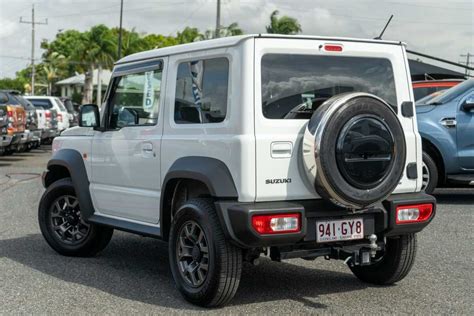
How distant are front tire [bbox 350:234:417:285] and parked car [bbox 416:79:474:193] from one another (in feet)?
15.1

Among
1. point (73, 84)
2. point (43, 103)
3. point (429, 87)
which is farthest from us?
point (73, 84)

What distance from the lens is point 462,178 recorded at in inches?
412

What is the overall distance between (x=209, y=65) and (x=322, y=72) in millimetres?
852

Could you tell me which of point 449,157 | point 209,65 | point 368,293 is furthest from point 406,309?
point 449,157

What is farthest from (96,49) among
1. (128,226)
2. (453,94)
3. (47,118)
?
(128,226)

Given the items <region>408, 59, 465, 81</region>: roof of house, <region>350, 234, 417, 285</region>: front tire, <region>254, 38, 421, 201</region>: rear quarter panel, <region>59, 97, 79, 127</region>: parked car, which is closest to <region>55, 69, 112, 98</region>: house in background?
<region>59, 97, 79, 127</region>: parked car

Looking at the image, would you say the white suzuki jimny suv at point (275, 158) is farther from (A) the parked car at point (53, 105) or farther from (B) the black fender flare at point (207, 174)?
(A) the parked car at point (53, 105)

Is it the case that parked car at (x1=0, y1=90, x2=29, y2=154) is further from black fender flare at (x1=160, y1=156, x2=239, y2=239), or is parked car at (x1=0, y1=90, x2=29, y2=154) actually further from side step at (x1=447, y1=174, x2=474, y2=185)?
black fender flare at (x1=160, y1=156, x2=239, y2=239)

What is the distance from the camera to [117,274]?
6445 mm

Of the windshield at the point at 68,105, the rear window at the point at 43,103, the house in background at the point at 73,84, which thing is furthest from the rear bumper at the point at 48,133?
the house in background at the point at 73,84

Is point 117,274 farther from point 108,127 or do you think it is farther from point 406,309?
point 406,309

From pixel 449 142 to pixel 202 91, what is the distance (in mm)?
5977

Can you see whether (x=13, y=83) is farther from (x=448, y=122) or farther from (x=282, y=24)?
(x=448, y=122)

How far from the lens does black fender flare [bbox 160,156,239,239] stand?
5078 millimetres
